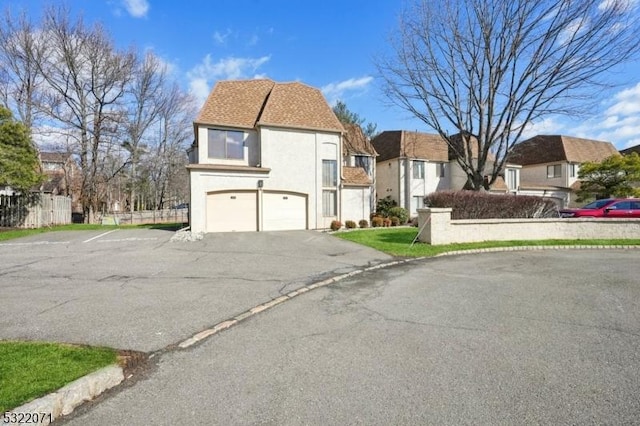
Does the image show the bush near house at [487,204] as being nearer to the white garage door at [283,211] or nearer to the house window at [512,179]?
the white garage door at [283,211]

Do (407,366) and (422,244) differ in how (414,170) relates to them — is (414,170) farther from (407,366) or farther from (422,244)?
(407,366)

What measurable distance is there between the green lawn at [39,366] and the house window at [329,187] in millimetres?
18191

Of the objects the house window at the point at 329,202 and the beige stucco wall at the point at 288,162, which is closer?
the beige stucco wall at the point at 288,162

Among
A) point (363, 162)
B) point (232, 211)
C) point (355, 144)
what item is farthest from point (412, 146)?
point (232, 211)

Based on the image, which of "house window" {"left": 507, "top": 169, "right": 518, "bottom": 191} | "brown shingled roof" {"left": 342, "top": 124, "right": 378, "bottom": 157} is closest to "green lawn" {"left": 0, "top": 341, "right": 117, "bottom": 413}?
"brown shingled roof" {"left": 342, "top": 124, "right": 378, "bottom": 157}

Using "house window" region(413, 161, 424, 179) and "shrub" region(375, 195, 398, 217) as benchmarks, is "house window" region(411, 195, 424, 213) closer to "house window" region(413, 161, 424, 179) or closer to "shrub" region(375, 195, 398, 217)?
"shrub" region(375, 195, 398, 217)

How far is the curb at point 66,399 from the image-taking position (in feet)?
8.66

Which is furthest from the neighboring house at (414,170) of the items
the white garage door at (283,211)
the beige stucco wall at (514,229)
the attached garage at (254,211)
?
the beige stucco wall at (514,229)

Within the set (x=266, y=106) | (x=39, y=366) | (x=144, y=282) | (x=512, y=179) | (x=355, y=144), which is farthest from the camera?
(x=512, y=179)

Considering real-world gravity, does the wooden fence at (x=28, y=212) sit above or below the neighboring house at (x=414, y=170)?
below

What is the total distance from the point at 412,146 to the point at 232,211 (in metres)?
19.1

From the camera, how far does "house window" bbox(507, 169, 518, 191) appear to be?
34156mm

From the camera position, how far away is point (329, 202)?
22.0 meters

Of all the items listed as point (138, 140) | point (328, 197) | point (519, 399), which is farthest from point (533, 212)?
point (138, 140)
